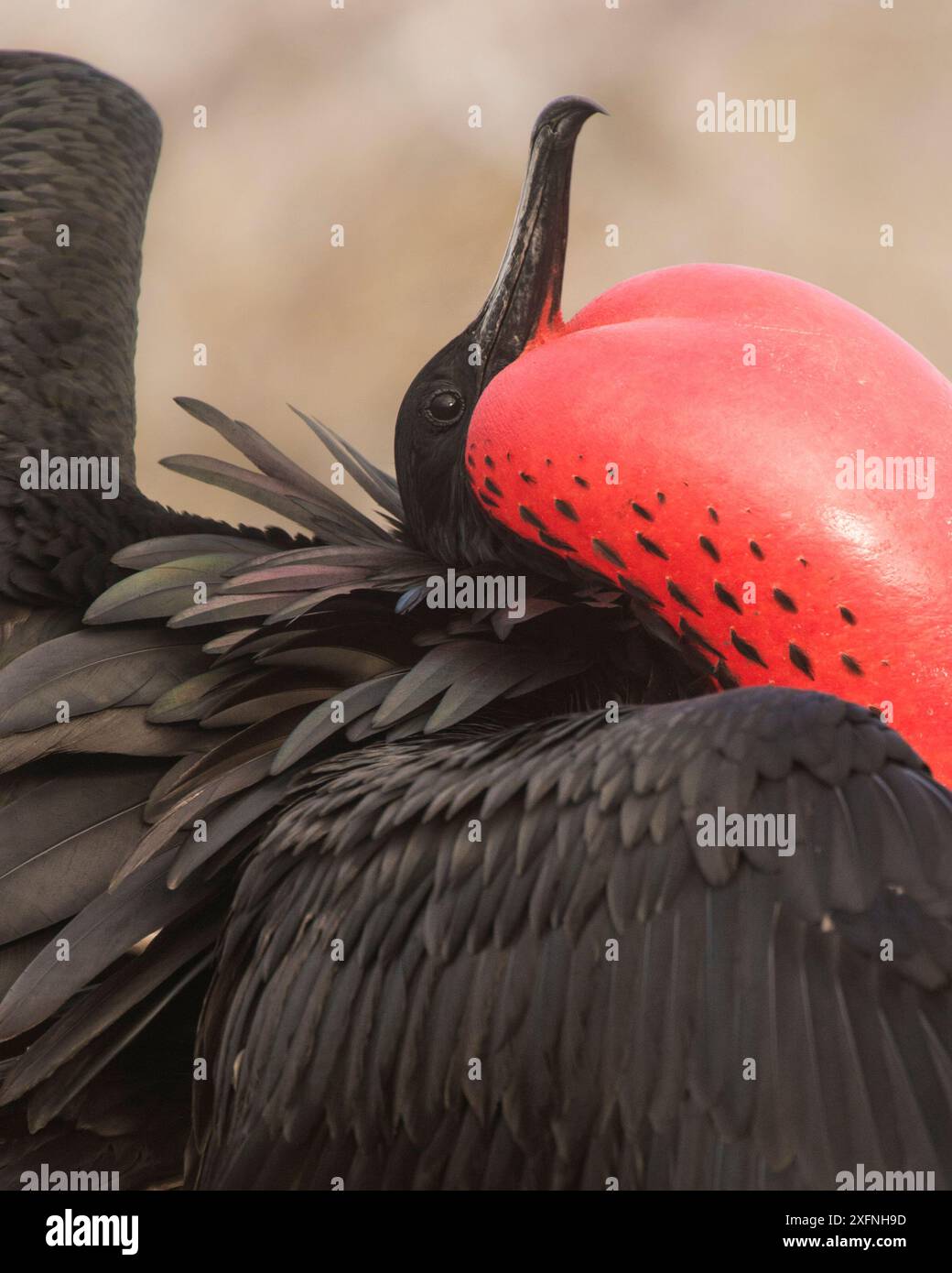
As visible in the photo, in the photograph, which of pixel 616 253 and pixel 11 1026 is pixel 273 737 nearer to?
pixel 11 1026

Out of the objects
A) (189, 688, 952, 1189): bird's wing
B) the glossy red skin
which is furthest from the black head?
(189, 688, 952, 1189): bird's wing

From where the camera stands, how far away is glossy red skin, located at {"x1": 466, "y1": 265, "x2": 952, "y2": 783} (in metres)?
0.73

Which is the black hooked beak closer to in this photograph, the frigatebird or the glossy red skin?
the frigatebird

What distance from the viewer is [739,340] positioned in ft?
2.59

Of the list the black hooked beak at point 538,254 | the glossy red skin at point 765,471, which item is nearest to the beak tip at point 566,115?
the black hooked beak at point 538,254

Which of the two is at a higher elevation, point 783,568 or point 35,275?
point 35,275

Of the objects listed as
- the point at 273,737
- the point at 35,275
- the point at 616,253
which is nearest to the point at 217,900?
the point at 273,737

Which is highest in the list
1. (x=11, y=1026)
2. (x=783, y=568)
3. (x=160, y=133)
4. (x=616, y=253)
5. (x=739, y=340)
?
(x=616, y=253)

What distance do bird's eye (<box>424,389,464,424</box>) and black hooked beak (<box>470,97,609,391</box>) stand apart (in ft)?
0.10

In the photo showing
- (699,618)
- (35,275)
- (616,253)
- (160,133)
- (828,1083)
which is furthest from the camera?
(616,253)

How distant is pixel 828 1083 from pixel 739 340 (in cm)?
42

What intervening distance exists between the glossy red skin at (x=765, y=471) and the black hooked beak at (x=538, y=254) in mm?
118

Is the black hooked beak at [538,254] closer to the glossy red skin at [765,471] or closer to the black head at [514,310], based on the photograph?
the black head at [514,310]

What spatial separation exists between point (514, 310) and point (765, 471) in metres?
0.28
